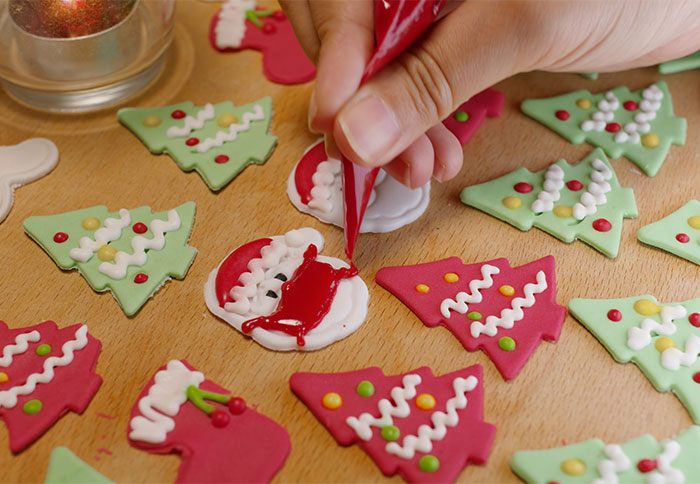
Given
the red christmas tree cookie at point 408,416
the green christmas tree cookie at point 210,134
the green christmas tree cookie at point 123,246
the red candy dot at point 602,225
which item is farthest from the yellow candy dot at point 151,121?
the red candy dot at point 602,225

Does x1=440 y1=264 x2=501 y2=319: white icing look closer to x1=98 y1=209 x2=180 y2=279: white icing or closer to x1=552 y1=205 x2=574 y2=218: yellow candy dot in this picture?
x1=552 y1=205 x2=574 y2=218: yellow candy dot

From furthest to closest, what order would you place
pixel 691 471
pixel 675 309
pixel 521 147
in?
pixel 521 147 < pixel 675 309 < pixel 691 471

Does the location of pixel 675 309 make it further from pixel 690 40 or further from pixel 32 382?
pixel 32 382

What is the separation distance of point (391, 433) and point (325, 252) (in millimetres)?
208

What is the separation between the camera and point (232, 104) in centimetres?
87

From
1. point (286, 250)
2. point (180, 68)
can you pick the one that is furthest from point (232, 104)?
point (286, 250)

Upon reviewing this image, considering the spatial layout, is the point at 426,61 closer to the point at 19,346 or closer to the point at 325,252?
the point at 325,252

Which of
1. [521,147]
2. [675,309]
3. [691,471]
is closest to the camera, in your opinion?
[691,471]

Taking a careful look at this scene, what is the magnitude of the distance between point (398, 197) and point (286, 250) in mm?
133

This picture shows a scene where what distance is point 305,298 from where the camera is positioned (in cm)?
67

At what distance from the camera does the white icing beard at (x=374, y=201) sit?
2.47 feet

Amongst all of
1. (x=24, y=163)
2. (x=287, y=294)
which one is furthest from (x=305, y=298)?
(x=24, y=163)

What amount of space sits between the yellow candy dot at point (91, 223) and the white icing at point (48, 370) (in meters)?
0.12

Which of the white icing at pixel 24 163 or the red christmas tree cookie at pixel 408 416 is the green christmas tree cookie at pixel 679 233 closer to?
the red christmas tree cookie at pixel 408 416
